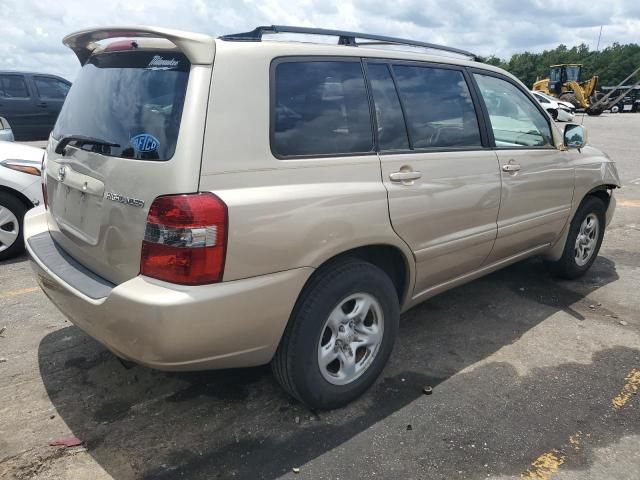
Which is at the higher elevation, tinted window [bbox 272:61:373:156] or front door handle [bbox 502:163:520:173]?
tinted window [bbox 272:61:373:156]

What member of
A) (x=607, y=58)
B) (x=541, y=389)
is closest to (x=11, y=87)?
(x=541, y=389)

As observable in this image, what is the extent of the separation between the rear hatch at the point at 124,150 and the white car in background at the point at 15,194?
2.46 meters

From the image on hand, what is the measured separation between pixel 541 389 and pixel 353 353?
3.76 feet

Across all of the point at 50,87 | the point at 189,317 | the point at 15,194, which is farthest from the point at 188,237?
the point at 50,87

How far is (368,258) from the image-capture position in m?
2.90

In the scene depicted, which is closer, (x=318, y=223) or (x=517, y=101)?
(x=318, y=223)

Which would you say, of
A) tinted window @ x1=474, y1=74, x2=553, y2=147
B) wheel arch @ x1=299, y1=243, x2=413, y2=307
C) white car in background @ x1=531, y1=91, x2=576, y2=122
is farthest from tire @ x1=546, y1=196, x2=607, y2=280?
white car in background @ x1=531, y1=91, x2=576, y2=122

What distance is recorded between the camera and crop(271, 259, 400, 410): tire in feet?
8.16

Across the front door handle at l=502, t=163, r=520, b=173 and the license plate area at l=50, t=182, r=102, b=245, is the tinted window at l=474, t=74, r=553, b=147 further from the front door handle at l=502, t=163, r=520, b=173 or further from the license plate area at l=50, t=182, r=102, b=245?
the license plate area at l=50, t=182, r=102, b=245

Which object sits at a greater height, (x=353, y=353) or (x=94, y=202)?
(x=94, y=202)

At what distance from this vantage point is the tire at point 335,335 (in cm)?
249

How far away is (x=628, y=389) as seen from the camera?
3.04 metres

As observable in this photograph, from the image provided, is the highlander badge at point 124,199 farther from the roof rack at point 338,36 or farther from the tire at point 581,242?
the tire at point 581,242

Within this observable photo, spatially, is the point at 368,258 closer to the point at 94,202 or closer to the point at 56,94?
the point at 94,202
